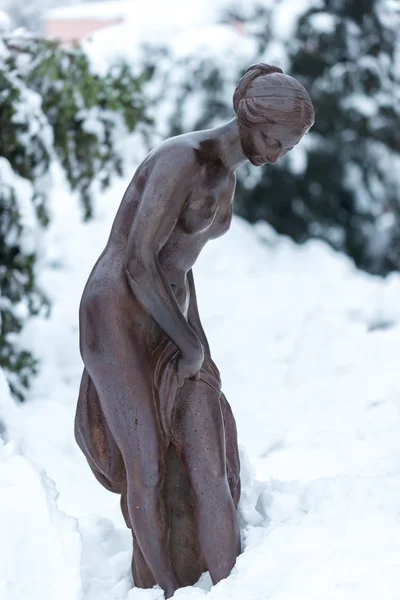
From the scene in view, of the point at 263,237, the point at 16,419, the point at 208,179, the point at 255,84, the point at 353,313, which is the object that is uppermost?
the point at 255,84

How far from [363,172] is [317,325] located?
3370mm

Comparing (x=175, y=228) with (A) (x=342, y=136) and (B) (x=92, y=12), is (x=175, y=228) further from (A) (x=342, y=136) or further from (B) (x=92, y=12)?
(B) (x=92, y=12)

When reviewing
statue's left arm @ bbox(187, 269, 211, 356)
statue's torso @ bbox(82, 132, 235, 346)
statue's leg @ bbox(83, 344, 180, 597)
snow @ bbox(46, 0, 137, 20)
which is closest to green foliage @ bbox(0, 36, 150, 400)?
statue's left arm @ bbox(187, 269, 211, 356)

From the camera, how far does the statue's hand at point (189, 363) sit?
2.57 metres

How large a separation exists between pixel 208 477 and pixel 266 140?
0.97 metres

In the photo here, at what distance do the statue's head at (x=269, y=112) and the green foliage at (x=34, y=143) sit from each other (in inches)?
112

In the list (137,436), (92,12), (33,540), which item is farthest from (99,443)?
(92,12)

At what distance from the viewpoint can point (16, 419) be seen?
387 cm

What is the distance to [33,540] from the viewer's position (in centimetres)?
266

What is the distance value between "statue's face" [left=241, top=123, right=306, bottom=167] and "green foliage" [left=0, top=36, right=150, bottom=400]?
285 cm

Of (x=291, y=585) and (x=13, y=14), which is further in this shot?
(x=13, y=14)

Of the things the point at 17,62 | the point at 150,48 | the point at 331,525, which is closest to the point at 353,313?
the point at 17,62

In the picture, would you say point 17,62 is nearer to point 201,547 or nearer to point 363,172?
point 201,547

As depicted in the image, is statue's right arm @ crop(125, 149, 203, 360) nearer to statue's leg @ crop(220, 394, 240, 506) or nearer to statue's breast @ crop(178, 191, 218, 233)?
statue's breast @ crop(178, 191, 218, 233)
